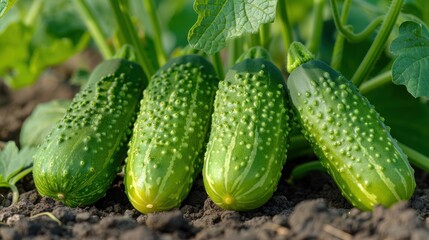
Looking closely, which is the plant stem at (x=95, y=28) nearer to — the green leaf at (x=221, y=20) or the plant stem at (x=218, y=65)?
the plant stem at (x=218, y=65)

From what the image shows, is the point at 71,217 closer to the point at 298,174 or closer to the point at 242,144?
the point at 242,144

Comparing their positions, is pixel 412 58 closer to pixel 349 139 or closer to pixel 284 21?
pixel 349 139

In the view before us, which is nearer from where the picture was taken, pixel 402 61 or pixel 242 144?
pixel 242 144

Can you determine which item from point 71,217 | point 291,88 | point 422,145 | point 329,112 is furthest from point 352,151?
point 422,145

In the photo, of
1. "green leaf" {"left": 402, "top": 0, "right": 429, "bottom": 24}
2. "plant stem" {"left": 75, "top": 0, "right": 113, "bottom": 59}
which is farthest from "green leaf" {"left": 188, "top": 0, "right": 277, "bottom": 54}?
"plant stem" {"left": 75, "top": 0, "right": 113, "bottom": 59}

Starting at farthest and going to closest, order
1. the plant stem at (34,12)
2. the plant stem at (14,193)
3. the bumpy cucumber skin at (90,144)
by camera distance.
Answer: the plant stem at (34,12)
the plant stem at (14,193)
the bumpy cucumber skin at (90,144)

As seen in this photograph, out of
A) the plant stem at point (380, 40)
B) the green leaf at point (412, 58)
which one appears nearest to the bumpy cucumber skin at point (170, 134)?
the plant stem at point (380, 40)
